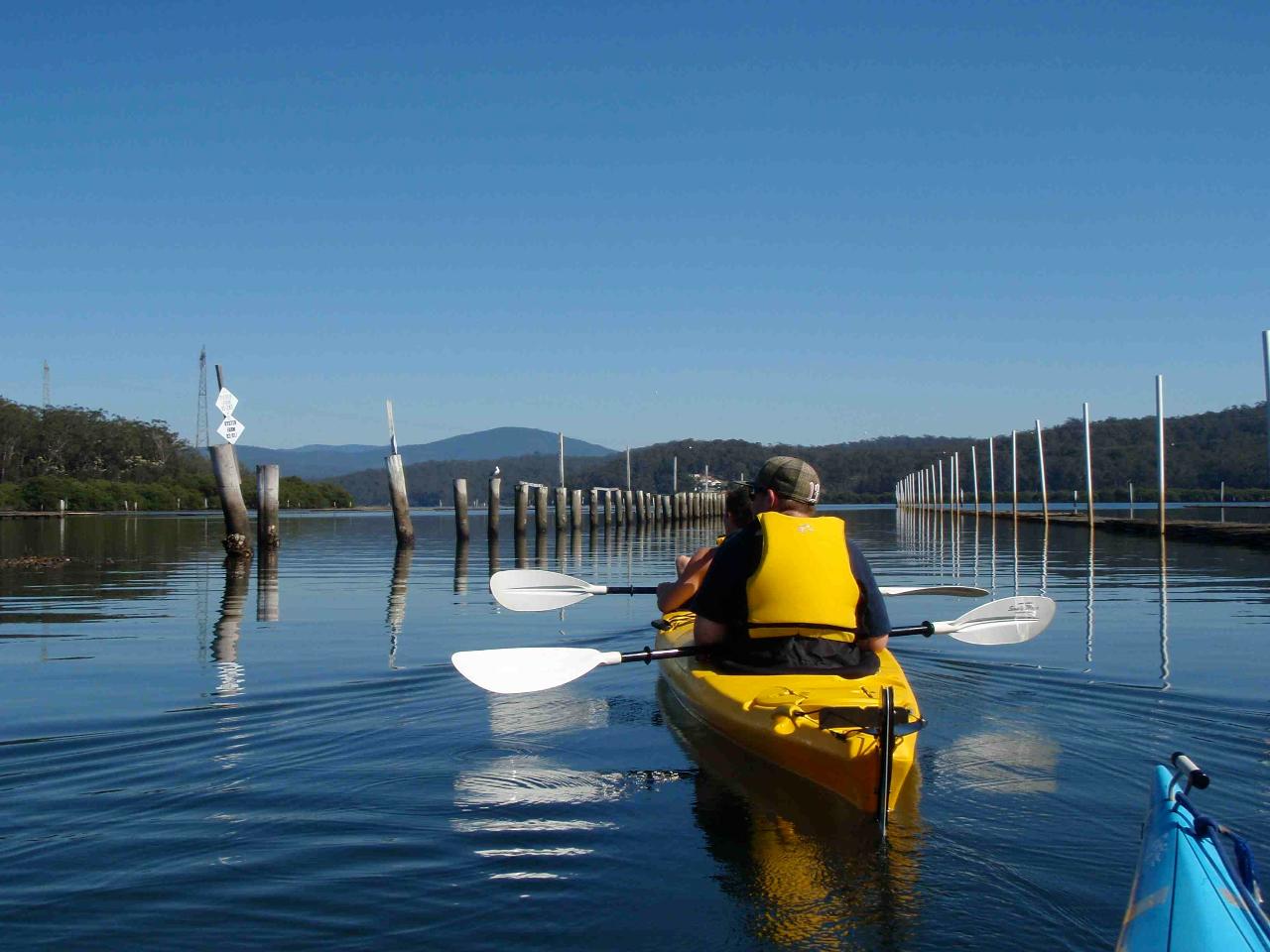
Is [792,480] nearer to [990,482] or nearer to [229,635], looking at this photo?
[229,635]

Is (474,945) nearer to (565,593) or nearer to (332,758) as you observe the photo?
(332,758)

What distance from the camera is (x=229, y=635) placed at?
35.5 feet

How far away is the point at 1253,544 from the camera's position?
2394cm

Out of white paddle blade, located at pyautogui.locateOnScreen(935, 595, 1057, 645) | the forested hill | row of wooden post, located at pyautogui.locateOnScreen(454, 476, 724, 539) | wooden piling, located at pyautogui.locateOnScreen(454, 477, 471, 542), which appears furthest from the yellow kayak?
the forested hill

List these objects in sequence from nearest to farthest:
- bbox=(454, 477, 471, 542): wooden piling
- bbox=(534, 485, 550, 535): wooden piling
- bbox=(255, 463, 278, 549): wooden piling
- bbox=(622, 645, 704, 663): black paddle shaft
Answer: bbox=(622, 645, 704, 663): black paddle shaft < bbox=(255, 463, 278, 549): wooden piling < bbox=(454, 477, 471, 542): wooden piling < bbox=(534, 485, 550, 535): wooden piling

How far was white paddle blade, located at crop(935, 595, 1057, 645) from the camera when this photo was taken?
322 inches

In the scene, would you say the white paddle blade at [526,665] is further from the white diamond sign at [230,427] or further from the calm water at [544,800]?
the white diamond sign at [230,427]

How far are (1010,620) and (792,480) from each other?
327 cm

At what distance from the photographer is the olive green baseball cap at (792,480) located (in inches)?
231

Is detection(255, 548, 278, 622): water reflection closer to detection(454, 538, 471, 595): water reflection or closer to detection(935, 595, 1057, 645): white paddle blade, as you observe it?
detection(454, 538, 471, 595): water reflection

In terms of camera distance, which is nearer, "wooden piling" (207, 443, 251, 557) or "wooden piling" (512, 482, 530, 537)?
"wooden piling" (207, 443, 251, 557)

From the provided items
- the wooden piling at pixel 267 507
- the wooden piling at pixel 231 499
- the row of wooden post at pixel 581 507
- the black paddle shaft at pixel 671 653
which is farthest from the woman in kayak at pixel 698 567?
the row of wooden post at pixel 581 507

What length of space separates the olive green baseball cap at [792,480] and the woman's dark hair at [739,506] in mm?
1396

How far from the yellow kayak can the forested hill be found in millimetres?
69365
